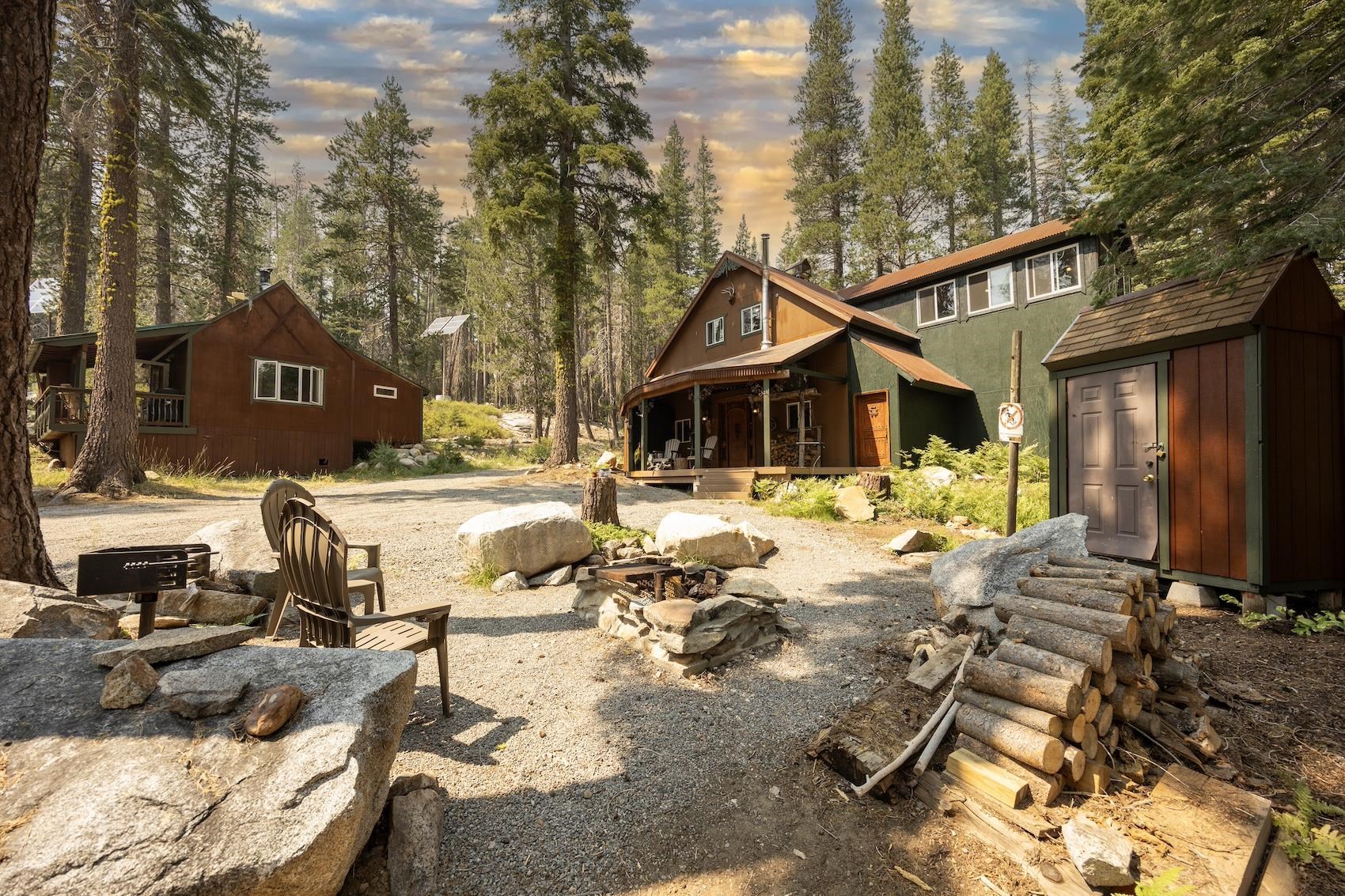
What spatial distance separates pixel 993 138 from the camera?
25984 millimetres

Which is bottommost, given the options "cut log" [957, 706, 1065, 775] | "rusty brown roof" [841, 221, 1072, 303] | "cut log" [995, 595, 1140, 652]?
"cut log" [957, 706, 1065, 775]

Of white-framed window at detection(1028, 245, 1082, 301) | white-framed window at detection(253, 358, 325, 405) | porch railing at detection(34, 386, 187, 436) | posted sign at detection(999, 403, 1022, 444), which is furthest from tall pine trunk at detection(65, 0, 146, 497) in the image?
white-framed window at detection(1028, 245, 1082, 301)

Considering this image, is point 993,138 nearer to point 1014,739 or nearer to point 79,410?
point 1014,739

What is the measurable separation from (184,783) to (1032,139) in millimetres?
45019

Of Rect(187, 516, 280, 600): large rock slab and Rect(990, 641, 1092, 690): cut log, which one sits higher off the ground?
Rect(187, 516, 280, 600): large rock slab

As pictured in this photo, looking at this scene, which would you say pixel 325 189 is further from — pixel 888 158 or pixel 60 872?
pixel 60 872

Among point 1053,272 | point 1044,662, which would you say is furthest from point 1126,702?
point 1053,272

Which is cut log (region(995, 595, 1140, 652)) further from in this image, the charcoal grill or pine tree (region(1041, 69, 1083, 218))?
pine tree (region(1041, 69, 1083, 218))

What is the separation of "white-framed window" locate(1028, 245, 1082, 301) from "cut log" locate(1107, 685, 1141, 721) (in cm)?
1359

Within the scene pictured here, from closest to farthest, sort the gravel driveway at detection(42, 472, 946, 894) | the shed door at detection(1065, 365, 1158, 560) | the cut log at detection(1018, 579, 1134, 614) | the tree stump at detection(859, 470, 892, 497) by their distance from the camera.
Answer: the gravel driveway at detection(42, 472, 946, 894)
the cut log at detection(1018, 579, 1134, 614)
the shed door at detection(1065, 365, 1158, 560)
the tree stump at detection(859, 470, 892, 497)

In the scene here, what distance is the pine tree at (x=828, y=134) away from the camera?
82.7 feet

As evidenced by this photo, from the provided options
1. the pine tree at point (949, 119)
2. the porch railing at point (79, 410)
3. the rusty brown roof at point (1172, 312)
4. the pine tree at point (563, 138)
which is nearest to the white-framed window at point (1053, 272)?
the rusty brown roof at point (1172, 312)

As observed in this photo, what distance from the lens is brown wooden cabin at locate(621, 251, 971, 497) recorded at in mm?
13578

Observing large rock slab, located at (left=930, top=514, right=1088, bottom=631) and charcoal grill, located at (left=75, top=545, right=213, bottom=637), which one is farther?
large rock slab, located at (left=930, top=514, right=1088, bottom=631)
